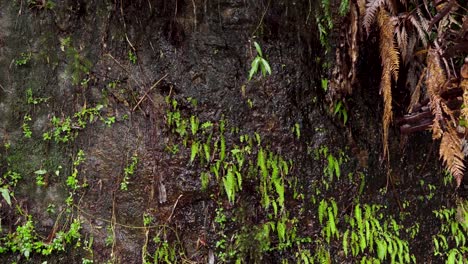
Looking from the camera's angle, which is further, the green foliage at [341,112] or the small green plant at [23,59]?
the green foliage at [341,112]

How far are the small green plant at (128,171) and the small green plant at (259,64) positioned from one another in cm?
89

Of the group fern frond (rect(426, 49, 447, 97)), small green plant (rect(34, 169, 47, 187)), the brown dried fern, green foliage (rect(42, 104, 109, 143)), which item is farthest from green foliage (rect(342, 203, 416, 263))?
small green plant (rect(34, 169, 47, 187))

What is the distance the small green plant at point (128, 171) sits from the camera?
2.85 metres

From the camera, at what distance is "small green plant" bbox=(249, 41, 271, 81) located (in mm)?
2748

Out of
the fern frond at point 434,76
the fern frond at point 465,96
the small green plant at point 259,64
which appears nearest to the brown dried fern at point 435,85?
the fern frond at point 434,76

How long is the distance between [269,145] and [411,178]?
109 cm

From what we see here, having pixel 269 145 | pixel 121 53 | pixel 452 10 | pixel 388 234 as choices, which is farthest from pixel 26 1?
pixel 388 234

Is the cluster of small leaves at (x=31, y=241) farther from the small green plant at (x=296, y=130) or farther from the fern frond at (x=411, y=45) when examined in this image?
the fern frond at (x=411, y=45)

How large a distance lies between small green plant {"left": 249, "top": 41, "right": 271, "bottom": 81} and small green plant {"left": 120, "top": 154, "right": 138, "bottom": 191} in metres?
0.89

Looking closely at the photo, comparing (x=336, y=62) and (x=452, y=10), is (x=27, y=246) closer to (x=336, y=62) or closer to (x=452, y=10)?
(x=336, y=62)

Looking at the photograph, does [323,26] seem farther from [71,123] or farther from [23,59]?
[23,59]

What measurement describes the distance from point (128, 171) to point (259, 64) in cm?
106

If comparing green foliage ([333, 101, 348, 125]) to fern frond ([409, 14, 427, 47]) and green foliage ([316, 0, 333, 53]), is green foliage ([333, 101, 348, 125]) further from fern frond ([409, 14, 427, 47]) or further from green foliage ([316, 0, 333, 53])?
fern frond ([409, 14, 427, 47])

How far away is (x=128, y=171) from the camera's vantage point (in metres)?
2.85
